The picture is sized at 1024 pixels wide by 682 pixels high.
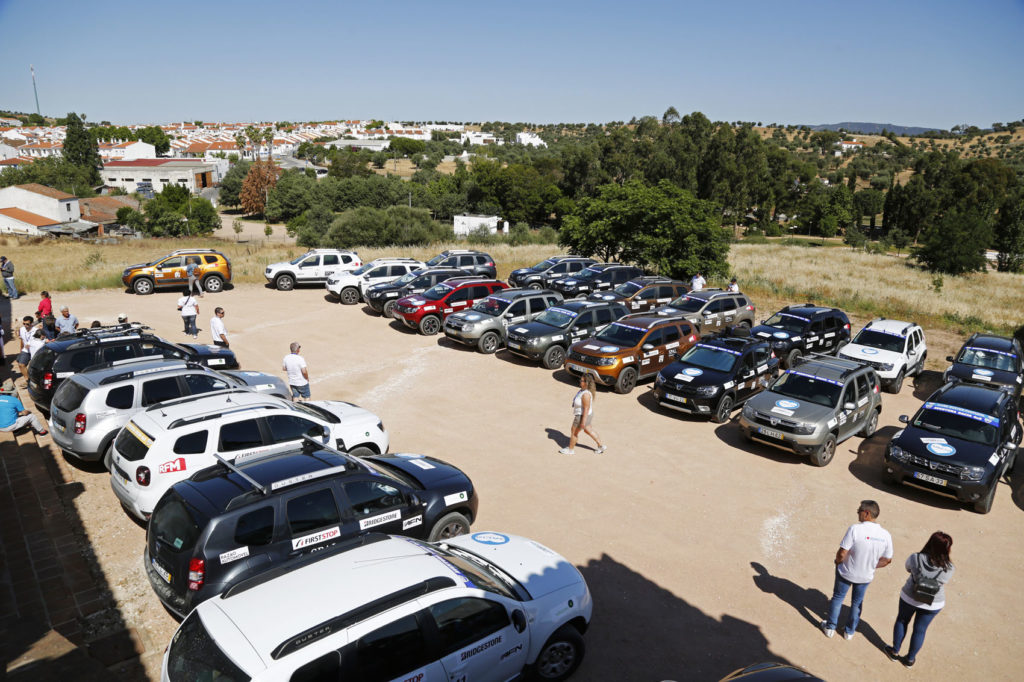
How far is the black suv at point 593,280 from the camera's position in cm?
2338

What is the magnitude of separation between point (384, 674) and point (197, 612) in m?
1.50

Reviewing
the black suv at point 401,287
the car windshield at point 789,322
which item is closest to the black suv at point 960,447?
the car windshield at point 789,322

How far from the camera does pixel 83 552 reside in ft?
24.5

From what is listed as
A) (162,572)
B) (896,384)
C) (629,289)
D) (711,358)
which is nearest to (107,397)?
(162,572)

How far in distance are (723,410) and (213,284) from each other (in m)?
20.6

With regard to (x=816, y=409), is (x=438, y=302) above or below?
above

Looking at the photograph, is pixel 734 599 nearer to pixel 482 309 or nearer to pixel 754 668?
pixel 754 668

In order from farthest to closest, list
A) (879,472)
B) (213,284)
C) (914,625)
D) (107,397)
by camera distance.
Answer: (213,284), (879,472), (107,397), (914,625)

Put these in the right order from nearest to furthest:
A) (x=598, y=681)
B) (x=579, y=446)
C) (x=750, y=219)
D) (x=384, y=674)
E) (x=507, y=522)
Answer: (x=384, y=674) → (x=598, y=681) → (x=507, y=522) → (x=579, y=446) → (x=750, y=219)

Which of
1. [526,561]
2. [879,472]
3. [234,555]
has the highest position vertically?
[234,555]

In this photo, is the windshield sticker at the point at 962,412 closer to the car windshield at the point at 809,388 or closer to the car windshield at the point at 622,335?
the car windshield at the point at 809,388

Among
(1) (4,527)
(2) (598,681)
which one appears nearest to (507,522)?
(2) (598,681)

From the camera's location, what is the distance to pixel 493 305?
60.5 feet

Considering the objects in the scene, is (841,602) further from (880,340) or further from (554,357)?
(880,340)
